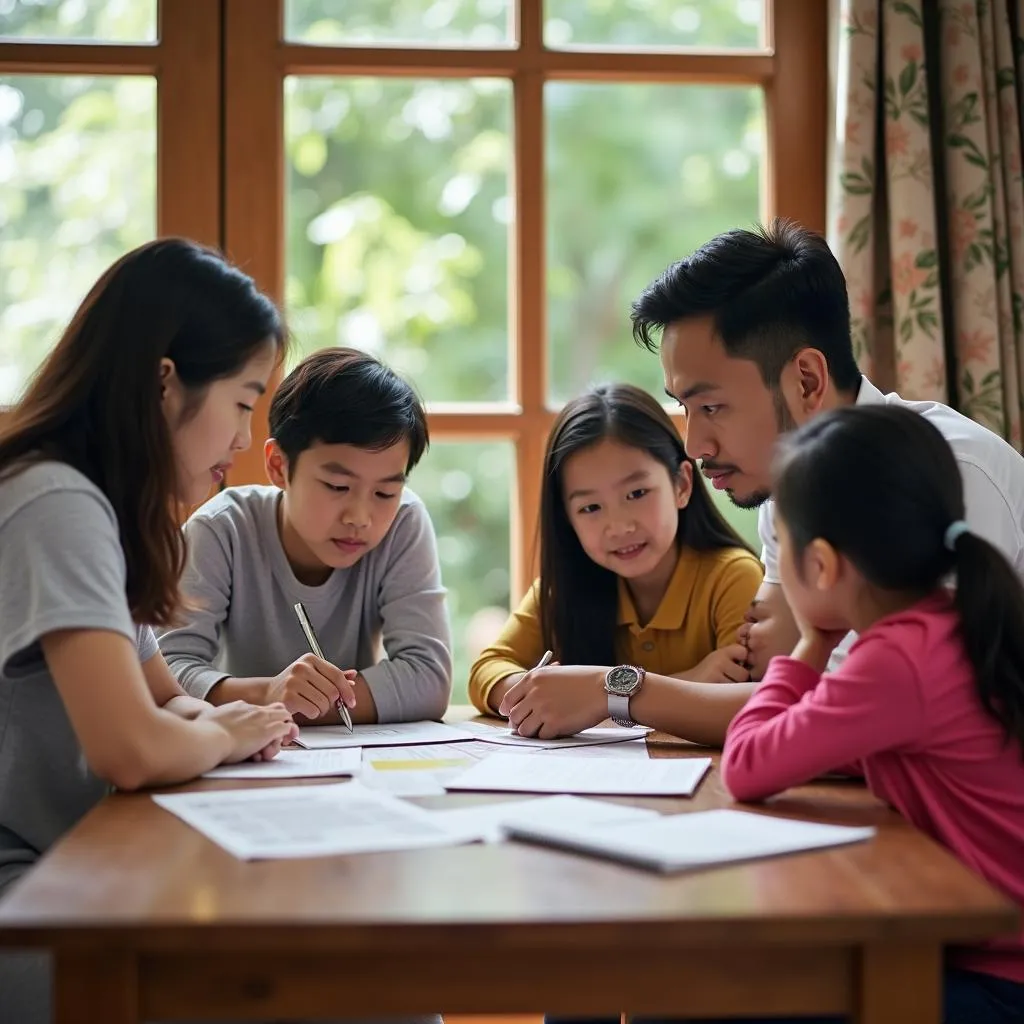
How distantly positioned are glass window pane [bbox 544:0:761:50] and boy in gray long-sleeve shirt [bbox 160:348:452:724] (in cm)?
86

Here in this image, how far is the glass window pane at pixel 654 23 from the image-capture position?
2406 millimetres

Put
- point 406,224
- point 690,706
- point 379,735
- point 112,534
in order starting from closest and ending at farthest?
point 112,534, point 690,706, point 379,735, point 406,224

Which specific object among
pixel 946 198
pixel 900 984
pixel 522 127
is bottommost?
pixel 900 984

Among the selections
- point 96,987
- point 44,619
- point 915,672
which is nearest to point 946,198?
point 915,672

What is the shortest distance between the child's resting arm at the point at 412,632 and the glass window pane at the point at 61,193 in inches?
33.2

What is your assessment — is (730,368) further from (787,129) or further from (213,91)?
(213,91)

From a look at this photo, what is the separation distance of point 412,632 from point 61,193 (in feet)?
3.83

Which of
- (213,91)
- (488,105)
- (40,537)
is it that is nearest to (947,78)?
(488,105)

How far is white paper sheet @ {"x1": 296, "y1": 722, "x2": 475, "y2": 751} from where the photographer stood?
1.58m

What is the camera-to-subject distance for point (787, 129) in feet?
7.90

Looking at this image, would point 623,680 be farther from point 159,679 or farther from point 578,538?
point 159,679

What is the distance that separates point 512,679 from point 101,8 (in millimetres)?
1479

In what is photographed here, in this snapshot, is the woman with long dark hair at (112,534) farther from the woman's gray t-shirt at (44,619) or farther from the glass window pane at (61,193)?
the glass window pane at (61,193)

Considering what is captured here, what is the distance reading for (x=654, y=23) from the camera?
2490mm
